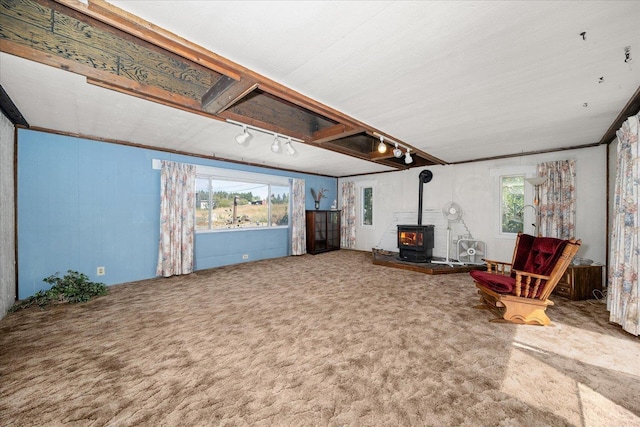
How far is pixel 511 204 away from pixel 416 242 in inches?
82.3

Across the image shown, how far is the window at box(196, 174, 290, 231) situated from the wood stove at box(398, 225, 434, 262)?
3.22 metres

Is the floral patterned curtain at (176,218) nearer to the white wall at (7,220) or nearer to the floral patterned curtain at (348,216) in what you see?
the white wall at (7,220)

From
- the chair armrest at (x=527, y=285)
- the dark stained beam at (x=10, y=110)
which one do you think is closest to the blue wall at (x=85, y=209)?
the dark stained beam at (x=10, y=110)

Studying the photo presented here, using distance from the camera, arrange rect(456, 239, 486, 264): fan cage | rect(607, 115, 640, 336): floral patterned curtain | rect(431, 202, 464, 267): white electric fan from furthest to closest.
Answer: rect(456, 239, 486, 264): fan cage < rect(431, 202, 464, 267): white electric fan < rect(607, 115, 640, 336): floral patterned curtain

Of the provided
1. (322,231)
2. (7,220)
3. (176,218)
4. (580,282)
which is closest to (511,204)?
(580,282)

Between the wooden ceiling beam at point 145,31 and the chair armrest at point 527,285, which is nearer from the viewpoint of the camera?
the wooden ceiling beam at point 145,31

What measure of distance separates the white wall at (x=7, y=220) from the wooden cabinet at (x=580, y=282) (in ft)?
24.3

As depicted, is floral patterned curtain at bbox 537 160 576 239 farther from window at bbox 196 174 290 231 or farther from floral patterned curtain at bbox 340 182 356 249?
window at bbox 196 174 290 231

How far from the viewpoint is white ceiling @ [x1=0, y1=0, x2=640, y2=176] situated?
1.35 meters

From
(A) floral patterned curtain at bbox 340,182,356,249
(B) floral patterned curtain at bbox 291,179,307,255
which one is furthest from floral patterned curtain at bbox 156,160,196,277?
(A) floral patterned curtain at bbox 340,182,356,249

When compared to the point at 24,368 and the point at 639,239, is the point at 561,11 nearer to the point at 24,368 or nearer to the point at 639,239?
the point at 639,239

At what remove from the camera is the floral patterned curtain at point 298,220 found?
22.5 feet

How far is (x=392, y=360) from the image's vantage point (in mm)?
2074

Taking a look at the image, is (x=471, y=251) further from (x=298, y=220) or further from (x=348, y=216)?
(x=298, y=220)
